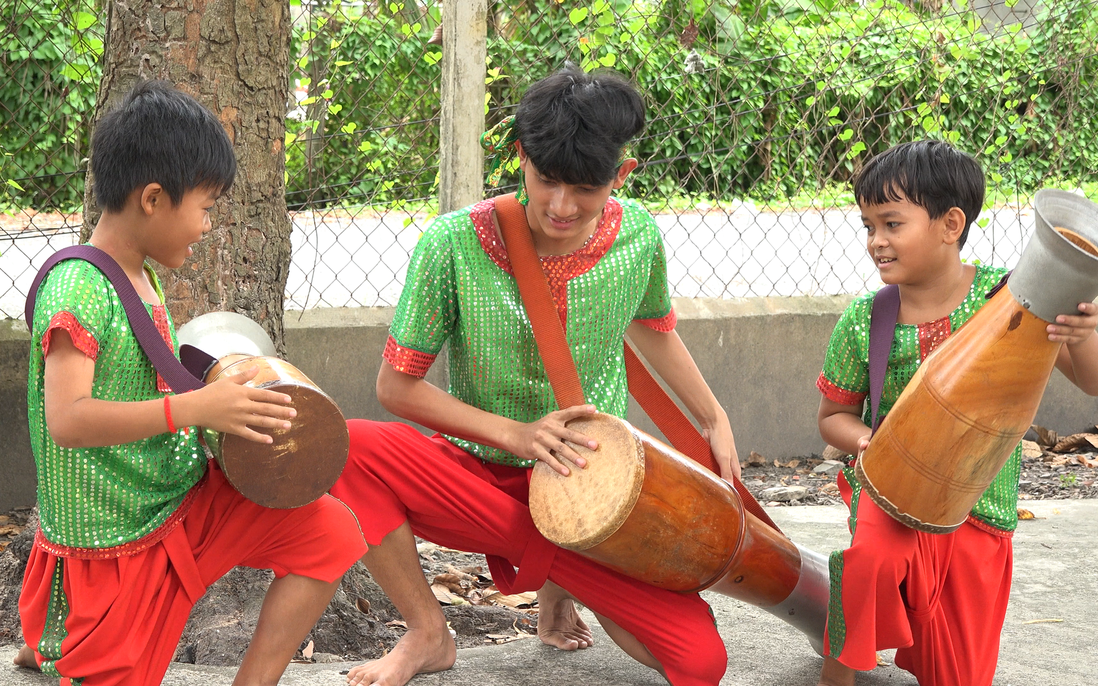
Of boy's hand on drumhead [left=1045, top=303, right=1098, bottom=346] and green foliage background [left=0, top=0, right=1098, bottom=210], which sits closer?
boy's hand on drumhead [left=1045, top=303, right=1098, bottom=346]

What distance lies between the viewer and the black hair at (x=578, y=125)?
233cm

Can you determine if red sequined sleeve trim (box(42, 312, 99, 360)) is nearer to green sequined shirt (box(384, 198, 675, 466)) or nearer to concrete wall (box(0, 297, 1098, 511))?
green sequined shirt (box(384, 198, 675, 466))

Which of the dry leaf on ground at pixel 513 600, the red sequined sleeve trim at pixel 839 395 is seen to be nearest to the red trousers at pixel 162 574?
the dry leaf on ground at pixel 513 600

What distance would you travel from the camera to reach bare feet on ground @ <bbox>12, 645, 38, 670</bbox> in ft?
7.76

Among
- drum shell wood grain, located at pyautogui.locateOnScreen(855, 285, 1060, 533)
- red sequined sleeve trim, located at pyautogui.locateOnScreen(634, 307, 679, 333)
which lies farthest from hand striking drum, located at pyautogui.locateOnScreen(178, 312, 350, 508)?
drum shell wood grain, located at pyautogui.locateOnScreen(855, 285, 1060, 533)

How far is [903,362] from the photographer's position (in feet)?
8.52

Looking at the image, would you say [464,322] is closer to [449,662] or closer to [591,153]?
[591,153]

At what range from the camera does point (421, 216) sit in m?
6.20

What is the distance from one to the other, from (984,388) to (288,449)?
139 cm

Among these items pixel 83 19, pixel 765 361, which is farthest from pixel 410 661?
pixel 83 19

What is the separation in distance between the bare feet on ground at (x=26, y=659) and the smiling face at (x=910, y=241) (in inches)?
84.1

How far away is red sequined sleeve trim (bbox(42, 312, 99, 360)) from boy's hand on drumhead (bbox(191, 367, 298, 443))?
0.20 meters

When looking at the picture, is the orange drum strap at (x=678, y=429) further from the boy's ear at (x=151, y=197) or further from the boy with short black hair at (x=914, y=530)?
the boy's ear at (x=151, y=197)

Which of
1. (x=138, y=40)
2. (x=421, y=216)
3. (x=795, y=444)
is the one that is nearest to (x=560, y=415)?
(x=138, y=40)
